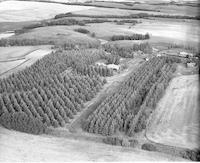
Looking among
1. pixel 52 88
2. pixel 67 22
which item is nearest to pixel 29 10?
pixel 67 22

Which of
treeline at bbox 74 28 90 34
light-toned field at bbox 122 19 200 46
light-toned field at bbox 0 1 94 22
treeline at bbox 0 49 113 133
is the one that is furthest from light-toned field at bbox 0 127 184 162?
light-toned field at bbox 0 1 94 22

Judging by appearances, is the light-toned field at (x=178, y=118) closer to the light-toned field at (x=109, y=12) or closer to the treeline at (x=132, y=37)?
the treeline at (x=132, y=37)

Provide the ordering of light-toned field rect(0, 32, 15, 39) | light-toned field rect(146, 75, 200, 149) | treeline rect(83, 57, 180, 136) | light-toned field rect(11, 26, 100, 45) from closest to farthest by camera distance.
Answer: light-toned field rect(146, 75, 200, 149), treeline rect(83, 57, 180, 136), light-toned field rect(11, 26, 100, 45), light-toned field rect(0, 32, 15, 39)

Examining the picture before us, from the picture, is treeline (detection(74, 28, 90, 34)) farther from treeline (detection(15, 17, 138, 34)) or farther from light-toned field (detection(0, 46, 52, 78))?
light-toned field (detection(0, 46, 52, 78))

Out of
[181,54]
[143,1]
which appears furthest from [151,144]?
[143,1]

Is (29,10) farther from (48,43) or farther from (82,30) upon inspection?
(48,43)
